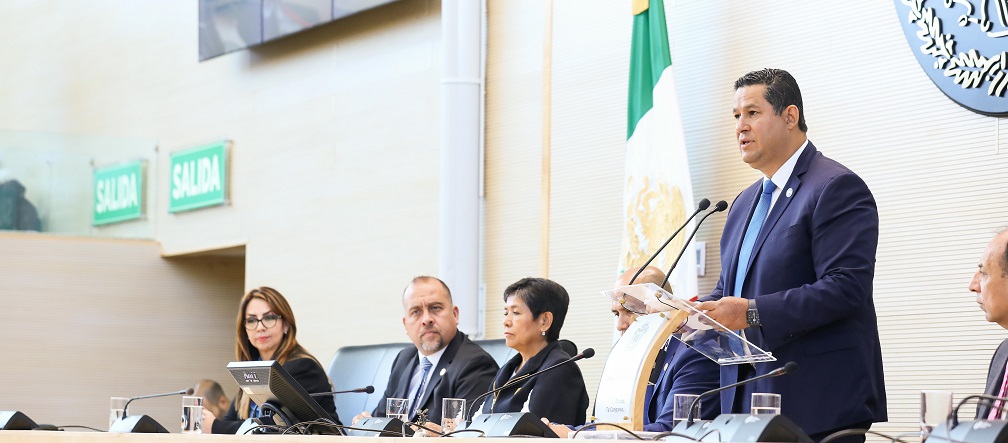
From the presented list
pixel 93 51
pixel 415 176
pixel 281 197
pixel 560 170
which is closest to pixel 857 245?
pixel 560 170

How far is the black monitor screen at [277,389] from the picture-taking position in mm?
3391

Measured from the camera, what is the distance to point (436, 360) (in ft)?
14.4

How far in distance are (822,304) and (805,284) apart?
0.08 meters

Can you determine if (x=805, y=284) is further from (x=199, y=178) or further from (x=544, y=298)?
(x=199, y=178)

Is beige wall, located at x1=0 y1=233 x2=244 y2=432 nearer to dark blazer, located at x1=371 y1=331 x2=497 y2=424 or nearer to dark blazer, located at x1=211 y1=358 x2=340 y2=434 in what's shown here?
dark blazer, located at x1=211 y1=358 x2=340 y2=434

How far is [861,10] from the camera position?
14.4 feet

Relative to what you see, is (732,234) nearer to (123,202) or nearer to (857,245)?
(857,245)

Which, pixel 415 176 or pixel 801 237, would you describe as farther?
pixel 415 176

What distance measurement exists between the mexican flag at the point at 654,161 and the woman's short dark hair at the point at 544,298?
860mm

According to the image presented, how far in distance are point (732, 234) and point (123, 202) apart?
632 cm

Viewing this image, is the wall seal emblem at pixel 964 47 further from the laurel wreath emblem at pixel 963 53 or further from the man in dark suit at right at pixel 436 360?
the man in dark suit at right at pixel 436 360

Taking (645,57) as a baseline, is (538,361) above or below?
below

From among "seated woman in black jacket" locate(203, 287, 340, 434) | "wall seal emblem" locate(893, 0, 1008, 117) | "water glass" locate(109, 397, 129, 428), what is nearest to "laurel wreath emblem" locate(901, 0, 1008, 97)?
"wall seal emblem" locate(893, 0, 1008, 117)

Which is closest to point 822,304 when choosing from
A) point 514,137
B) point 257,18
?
point 514,137
